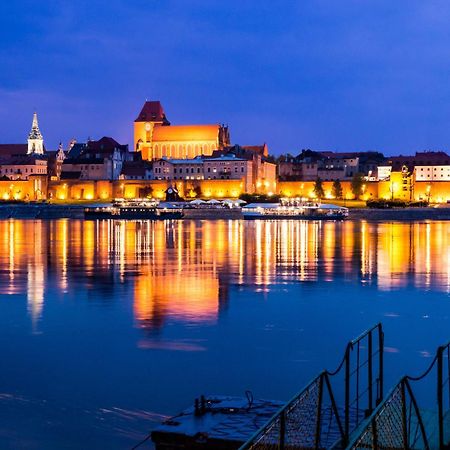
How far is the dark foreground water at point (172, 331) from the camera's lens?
287 inches

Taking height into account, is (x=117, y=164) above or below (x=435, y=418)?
above

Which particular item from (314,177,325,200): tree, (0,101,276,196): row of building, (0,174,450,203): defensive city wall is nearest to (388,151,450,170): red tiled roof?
(0,174,450,203): defensive city wall

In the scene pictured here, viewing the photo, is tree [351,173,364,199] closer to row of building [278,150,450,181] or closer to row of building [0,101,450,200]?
row of building [0,101,450,200]

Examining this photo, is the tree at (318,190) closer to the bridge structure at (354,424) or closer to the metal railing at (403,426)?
the bridge structure at (354,424)

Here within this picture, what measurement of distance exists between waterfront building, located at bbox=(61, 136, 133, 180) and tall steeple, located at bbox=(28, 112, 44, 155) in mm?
22106

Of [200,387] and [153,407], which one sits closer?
[153,407]

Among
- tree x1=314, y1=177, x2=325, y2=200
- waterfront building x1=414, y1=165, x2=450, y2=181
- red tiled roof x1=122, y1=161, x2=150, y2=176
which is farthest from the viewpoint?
red tiled roof x1=122, y1=161, x2=150, y2=176

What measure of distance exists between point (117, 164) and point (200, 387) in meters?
88.7

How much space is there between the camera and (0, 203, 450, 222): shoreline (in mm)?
67812

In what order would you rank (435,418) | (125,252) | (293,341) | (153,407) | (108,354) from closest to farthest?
(435,418)
(153,407)
(108,354)
(293,341)
(125,252)

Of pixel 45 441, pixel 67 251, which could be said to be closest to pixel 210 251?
pixel 67 251

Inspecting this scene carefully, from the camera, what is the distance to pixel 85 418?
6953 mm

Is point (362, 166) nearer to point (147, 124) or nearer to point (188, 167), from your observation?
point (188, 167)

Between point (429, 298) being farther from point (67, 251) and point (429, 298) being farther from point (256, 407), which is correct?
point (67, 251)
